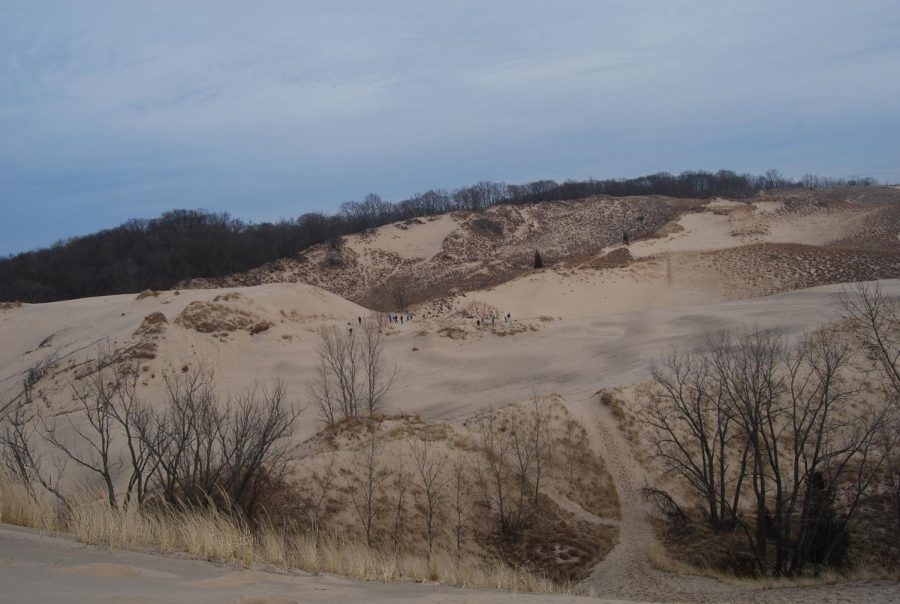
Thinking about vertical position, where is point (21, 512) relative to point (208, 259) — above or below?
below

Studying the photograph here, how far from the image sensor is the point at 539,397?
23562mm

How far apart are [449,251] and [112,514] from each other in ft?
220

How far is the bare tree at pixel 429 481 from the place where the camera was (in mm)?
17703

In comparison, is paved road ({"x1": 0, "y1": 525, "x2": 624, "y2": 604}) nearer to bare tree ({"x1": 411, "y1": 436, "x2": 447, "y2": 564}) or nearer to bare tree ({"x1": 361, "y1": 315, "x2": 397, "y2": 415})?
bare tree ({"x1": 411, "y1": 436, "x2": 447, "y2": 564})

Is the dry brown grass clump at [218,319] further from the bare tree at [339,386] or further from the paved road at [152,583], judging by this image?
the paved road at [152,583]

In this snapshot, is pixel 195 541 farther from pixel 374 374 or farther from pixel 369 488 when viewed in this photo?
pixel 374 374

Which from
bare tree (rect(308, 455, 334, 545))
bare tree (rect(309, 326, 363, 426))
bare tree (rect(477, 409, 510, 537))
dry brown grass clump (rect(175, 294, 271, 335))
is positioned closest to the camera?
bare tree (rect(308, 455, 334, 545))

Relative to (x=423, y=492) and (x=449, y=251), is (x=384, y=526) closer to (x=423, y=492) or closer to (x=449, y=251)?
(x=423, y=492)

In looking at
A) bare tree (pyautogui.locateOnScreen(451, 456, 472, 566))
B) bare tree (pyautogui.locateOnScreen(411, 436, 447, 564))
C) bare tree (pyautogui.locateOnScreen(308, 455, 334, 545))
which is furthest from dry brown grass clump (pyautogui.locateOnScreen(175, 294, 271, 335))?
bare tree (pyautogui.locateOnScreen(451, 456, 472, 566))

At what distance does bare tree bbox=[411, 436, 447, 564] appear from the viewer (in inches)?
697

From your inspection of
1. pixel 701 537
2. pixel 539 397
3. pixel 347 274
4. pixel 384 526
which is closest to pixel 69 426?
pixel 384 526

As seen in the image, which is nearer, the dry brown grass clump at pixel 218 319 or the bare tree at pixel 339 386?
the bare tree at pixel 339 386

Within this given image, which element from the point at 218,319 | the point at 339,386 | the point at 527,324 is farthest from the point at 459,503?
the point at 218,319

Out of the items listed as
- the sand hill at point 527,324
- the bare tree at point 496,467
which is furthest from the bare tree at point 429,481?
the sand hill at point 527,324
